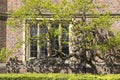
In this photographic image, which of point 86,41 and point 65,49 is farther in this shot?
point 65,49

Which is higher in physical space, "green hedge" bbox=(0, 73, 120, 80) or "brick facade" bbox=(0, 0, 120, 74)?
"brick facade" bbox=(0, 0, 120, 74)

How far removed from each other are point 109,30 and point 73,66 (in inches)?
112

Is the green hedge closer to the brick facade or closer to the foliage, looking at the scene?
the foliage

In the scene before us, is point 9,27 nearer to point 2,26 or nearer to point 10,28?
point 10,28

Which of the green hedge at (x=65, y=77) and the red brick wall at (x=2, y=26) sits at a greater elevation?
the red brick wall at (x=2, y=26)

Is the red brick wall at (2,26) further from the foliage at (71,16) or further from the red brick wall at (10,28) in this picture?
the foliage at (71,16)

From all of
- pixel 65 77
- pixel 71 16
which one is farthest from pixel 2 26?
pixel 65 77

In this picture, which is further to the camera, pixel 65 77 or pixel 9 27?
pixel 9 27

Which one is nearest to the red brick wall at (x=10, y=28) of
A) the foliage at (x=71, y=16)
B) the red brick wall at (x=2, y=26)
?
the red brick wall at (x=2, y=26)

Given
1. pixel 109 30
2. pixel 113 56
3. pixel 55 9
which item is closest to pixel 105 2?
pixel 109 30

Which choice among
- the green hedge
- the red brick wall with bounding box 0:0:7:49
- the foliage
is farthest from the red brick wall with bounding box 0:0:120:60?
the green hedge

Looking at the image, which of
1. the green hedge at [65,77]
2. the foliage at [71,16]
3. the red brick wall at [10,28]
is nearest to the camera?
the green hedge at [65,77]

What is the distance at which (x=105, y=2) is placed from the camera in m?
18.5

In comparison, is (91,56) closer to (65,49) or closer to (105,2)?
(65,49)
